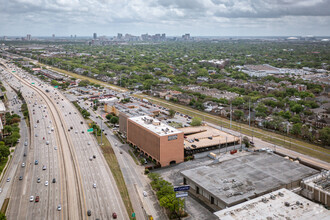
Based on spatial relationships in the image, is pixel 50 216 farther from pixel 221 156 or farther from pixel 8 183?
pixel 221 156

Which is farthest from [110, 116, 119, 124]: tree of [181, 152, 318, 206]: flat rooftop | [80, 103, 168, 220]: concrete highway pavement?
[181, 152, 318, 206]: flat rooftop

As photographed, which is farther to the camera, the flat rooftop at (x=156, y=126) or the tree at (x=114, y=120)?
the tree at (x=114, y=120)

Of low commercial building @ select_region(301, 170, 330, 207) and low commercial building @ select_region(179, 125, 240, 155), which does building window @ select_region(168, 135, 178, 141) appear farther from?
low commercial building @ select_region(301, 170, 330, 207)

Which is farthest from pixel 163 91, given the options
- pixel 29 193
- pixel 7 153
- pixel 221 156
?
pixel 29 193

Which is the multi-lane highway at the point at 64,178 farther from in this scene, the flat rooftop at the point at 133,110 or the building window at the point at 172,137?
A: the building window at the point at 172,137

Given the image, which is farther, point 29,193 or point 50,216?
point 29,193

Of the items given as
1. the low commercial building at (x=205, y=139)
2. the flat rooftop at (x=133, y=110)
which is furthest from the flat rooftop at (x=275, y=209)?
the flat rooftop at (x=133, y=110)

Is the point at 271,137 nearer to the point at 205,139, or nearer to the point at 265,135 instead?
the point at 265,135

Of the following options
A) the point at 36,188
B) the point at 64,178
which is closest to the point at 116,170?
the point at 64,178
